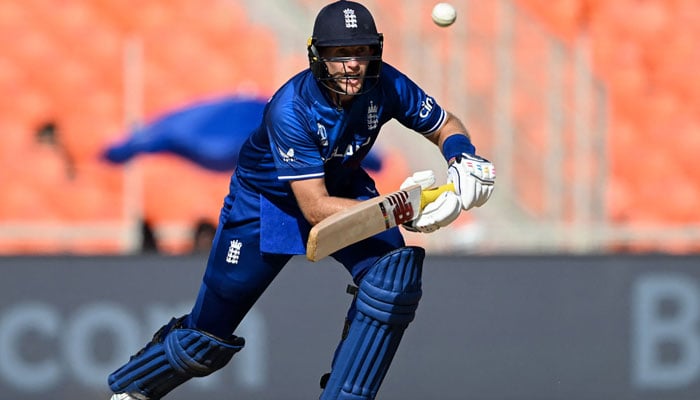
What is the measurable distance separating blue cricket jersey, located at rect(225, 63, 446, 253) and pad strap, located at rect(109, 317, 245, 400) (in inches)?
17.3

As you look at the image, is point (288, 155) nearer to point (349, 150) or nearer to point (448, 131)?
point (349, 150)

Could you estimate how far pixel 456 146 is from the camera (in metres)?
3.94

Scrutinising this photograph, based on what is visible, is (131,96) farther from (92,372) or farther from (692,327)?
(692,327)

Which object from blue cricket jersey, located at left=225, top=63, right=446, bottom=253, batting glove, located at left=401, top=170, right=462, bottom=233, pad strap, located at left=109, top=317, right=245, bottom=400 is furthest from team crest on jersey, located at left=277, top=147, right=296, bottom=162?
pad strap, located at left=109, top=317, right=245, bottom=400

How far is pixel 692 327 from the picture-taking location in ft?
20.4

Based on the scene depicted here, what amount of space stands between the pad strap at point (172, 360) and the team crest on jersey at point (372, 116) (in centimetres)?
94

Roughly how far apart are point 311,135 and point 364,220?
0.35 m

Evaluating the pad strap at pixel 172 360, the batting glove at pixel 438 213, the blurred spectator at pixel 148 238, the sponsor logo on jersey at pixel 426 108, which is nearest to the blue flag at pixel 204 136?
the blurred spectator at pixel 148 238

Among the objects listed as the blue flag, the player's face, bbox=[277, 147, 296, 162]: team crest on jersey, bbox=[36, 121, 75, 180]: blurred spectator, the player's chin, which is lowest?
bbox=[36, 121, 75, 180]: blurred spectator

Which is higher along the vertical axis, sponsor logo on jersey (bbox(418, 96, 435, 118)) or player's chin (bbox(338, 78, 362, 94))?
player's chin (bbox(338, 78, 362, 94))

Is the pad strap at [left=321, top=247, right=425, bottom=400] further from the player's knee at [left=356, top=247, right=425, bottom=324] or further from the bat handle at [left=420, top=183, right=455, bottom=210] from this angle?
the bat handle at [left=420, top=183, right=455, bottom=210]

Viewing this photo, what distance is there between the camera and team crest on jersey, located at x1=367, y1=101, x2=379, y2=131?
3859mm

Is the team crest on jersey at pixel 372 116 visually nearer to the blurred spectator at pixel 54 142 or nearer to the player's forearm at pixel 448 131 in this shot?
the player's forearm at pixel 448 131

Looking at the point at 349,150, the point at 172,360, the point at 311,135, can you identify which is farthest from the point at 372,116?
the point at 172,360
